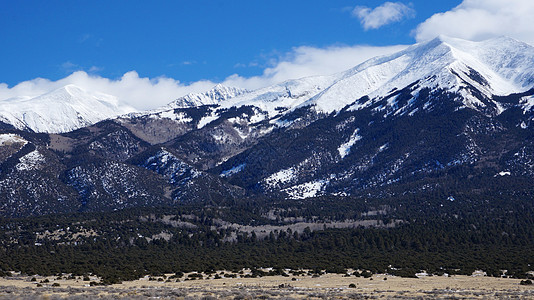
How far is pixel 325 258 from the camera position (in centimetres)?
15700

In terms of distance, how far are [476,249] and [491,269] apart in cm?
5513

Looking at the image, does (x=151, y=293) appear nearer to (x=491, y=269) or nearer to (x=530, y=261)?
(x=491, y=269)

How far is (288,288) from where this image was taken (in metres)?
92.2

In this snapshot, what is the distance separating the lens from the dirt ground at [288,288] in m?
76.4

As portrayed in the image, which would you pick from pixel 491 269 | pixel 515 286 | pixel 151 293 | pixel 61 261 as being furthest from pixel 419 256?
pixel 151 293

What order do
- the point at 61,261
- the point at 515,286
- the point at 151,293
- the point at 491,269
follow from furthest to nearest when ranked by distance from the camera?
1. the point at 61,261
2. the point at 491,269
3. the point at 515,286
4. the point at 151,293

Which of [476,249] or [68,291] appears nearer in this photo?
[68,291]

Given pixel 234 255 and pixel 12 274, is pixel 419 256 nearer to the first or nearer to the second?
pixel 234 255

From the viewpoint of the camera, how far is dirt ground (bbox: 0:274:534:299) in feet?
251

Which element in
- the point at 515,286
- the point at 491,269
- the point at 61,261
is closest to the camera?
the point at 515,286

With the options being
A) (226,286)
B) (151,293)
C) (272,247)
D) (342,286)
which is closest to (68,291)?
(151,293)

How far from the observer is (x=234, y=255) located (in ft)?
560

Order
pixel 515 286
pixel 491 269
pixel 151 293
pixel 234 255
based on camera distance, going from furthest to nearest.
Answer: pixel 234 255 → pixel 491 269 → pixel 515 286 → pixel 151 293

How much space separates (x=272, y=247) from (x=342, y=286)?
100506mm
